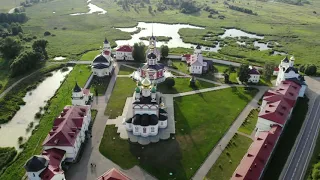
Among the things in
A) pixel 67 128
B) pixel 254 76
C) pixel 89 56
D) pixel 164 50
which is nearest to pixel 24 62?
pixel 89 56

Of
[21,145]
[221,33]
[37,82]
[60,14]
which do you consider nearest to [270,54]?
[221,33]

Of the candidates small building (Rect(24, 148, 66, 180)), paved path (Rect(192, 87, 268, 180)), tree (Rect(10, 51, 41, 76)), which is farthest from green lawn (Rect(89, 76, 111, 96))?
paved path (Rect(192, 87, 268, 180))

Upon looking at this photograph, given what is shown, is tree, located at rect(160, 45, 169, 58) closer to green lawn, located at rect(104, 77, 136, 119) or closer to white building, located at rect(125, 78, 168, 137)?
green lawn, located at rect(104, 77, 136, 119)

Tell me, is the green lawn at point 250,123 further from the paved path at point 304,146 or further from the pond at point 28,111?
the pond at point 28,111

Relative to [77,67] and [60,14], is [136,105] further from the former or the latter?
[60,14]

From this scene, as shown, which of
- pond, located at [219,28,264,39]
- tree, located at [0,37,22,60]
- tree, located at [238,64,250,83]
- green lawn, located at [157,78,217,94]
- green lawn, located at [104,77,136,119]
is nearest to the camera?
green lawn, located at [104,77,136,119]

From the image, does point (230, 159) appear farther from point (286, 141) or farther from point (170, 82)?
point (170, 82)

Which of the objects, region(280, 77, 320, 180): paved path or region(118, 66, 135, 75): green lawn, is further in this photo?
region(118, 66, 135, 75): green lawn
